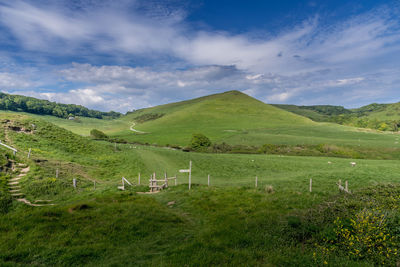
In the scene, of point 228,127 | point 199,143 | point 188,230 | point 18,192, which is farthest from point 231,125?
point 188,230

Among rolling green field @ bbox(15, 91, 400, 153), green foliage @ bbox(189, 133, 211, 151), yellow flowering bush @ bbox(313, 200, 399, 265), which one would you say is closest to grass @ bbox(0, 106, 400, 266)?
yellow flowering bush @ bbox(313, 200, 399, 265)

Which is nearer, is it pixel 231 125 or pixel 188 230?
pixel 188 230

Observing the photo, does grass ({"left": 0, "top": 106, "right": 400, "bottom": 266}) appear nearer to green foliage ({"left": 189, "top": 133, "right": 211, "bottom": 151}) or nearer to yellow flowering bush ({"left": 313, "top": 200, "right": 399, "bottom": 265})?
yellow flowering bush ({"left": 313, "top": 200, "right": 399, "bottom": 265})

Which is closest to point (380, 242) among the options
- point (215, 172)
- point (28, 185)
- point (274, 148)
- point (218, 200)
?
point (218, 200)

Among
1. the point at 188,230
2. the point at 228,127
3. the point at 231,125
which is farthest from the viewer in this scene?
the point at 231,125

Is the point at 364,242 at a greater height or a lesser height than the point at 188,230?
greater

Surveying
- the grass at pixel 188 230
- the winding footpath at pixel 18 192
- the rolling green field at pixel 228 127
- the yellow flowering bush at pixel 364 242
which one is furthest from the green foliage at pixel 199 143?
the yellow flowering bush at pixel 364 242

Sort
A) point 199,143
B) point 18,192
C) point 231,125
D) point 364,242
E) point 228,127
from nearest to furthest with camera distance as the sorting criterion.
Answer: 1. point 364,242
2. point 18,192
3. point 199,143
4. point 228,127
5. point 231,125

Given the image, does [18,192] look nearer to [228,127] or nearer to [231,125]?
[228,127]

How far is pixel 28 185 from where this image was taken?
18391 millimetres

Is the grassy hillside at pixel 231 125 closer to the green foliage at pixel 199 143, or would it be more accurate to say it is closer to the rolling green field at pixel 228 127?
the rolling green field at pixel 228 127

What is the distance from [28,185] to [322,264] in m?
23.0

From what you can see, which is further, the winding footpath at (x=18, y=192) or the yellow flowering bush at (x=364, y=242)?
the winding footpath at (x=18, y=192)

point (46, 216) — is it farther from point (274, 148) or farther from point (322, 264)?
point (274, 148)
